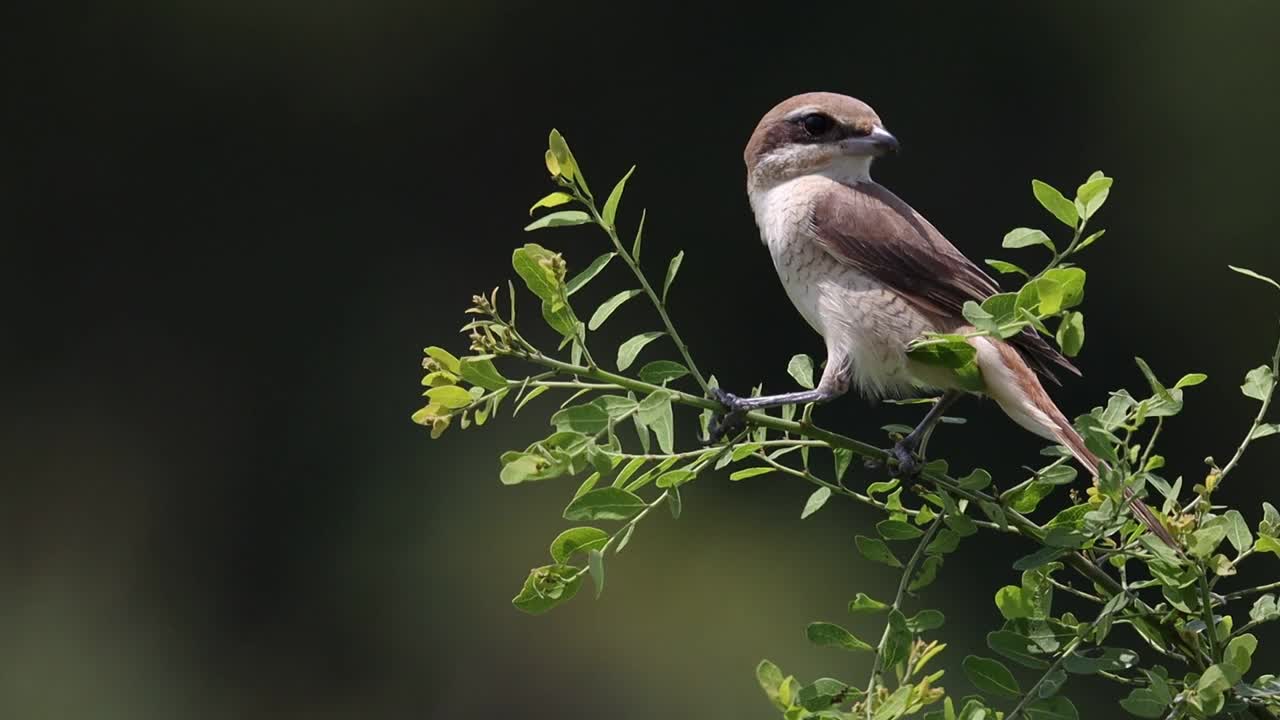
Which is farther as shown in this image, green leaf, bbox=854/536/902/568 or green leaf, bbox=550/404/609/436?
green leaf, bbox=854/536/902/568

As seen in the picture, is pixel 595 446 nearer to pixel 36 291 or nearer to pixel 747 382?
pixel 747 382

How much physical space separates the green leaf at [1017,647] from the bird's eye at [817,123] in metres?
1.26

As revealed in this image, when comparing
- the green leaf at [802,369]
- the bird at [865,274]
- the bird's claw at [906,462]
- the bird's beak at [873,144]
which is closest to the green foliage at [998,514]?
the bird's claw at [906,462]

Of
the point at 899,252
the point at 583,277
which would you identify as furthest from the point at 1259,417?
the point at 899,252

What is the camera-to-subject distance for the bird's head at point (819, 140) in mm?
2619

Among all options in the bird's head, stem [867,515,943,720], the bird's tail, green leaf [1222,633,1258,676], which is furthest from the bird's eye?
green leaf [1222,633,1258,676]

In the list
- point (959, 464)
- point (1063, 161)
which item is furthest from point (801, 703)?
point (1063, 161)

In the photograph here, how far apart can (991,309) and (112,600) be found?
5.96 m

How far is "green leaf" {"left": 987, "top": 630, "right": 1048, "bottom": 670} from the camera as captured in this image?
1.55m

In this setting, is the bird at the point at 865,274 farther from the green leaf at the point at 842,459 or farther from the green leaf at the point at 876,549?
the green leaf at the point at 876,549

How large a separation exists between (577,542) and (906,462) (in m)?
0.42

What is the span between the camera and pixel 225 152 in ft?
23.5

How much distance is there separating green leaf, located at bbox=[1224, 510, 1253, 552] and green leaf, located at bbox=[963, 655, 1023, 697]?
25cm

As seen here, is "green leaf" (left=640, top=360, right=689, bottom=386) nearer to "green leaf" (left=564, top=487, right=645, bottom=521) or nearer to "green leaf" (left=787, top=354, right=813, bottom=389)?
"green leaf" (left=564, top=487, right=645, bottom=521)
